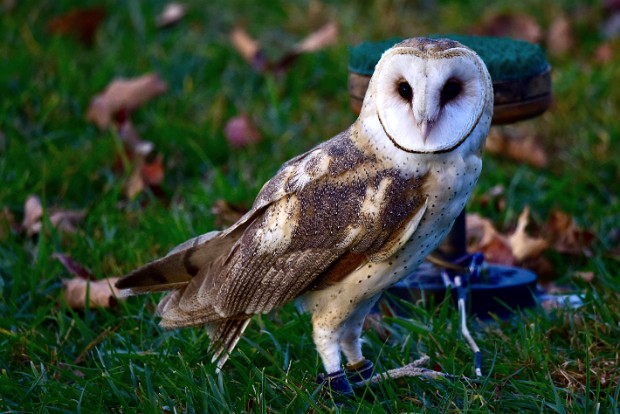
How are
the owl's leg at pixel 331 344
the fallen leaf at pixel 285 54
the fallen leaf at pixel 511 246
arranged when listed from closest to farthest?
1. the owl's leg at pixel 331 344
2. the fallen leaf at pixel 511 246
3. the fallen leaf at pixel 285 54

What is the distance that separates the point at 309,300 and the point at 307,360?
Answer: 322 mm

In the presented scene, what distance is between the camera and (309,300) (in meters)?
Answer: 2.65

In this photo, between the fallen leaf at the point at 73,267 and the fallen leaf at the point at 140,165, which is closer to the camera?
the fallen leaf at the point at 73,267

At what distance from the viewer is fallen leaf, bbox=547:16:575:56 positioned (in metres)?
5.89

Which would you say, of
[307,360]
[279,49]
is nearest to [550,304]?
[307,360]

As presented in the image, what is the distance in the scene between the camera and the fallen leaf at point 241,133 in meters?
4.80

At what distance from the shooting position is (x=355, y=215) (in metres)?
2.42

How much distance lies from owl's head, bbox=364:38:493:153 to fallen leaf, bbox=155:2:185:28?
3927 mm

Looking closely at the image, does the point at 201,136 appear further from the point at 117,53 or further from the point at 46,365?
the point at 46,365

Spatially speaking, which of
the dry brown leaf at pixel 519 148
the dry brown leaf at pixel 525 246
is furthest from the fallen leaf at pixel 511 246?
the dry brown leaf at pixel 519 148

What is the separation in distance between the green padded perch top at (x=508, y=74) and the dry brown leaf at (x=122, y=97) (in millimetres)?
1919

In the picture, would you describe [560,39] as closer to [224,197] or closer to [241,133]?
[241,133]

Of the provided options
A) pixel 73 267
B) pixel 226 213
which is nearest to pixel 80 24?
pixel 226 213

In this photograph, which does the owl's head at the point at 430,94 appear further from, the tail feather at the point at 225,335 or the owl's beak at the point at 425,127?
the tail feather at the point at 225,335
